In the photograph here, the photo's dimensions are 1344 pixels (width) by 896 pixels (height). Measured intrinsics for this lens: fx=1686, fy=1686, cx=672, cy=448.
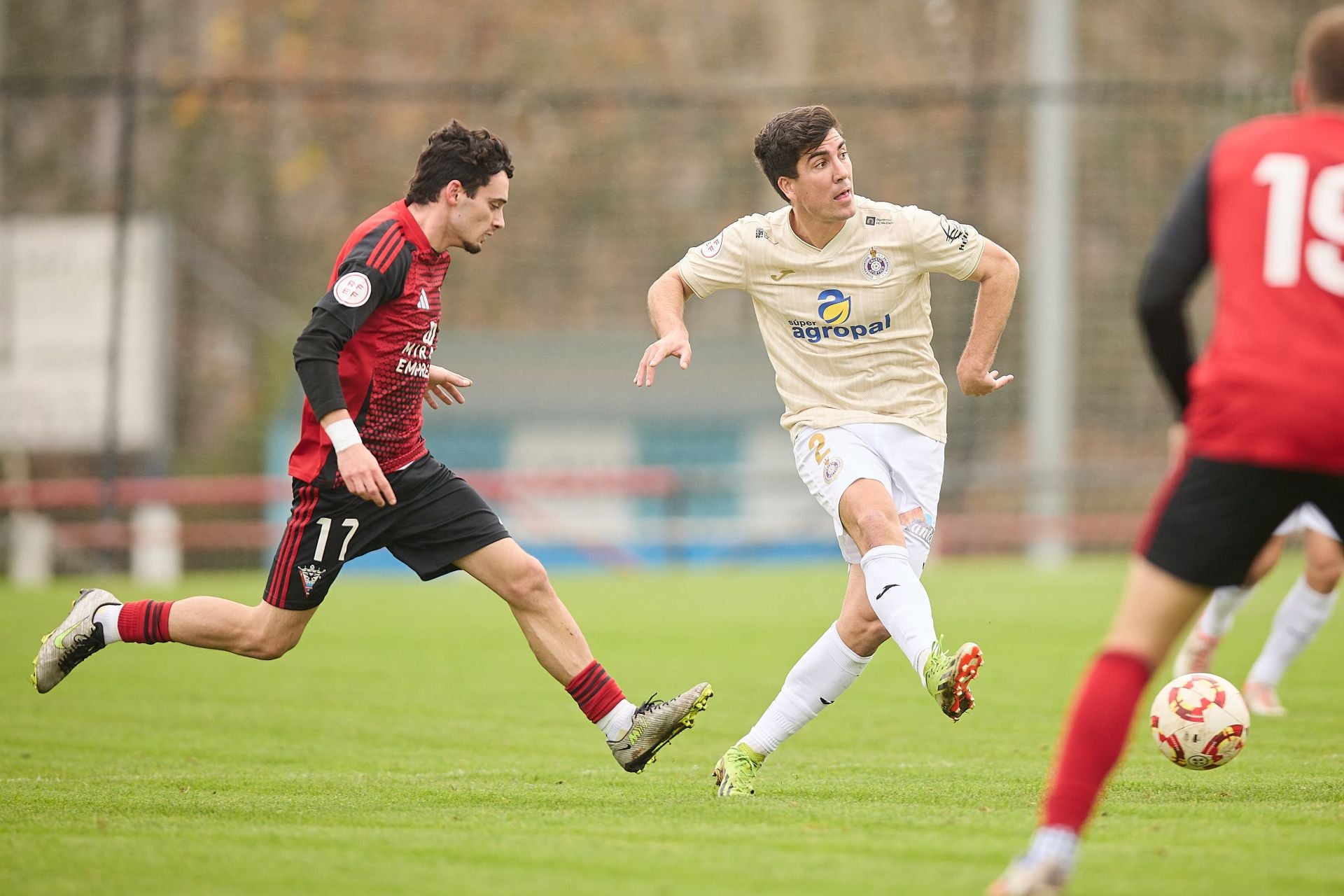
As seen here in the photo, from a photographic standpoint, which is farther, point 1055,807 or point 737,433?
point 737,433

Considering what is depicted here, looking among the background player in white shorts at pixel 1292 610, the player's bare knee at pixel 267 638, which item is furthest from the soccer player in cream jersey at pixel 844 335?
the background player in white shorts at pixel 1292 610

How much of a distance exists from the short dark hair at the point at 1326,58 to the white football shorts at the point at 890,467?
228 cm

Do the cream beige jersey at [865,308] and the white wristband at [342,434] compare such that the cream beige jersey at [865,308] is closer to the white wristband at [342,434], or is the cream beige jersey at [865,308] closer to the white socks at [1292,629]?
the white wristband at [342,434]

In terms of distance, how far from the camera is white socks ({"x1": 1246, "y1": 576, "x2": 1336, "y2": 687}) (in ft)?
27.1

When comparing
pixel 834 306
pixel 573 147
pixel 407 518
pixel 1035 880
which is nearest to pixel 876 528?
pixel 834 306

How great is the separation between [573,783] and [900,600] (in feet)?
5.08

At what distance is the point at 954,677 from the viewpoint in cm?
501

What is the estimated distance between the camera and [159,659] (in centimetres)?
1148

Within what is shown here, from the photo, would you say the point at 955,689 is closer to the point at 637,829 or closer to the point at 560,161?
the point at 637,829

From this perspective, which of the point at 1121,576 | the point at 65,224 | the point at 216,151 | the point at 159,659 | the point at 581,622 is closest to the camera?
the point at 159,659

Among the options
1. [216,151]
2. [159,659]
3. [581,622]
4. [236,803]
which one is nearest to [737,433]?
[216,151]

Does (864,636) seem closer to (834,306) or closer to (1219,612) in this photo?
(834,306)

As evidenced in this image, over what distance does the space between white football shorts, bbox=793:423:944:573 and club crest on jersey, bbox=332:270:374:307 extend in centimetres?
166

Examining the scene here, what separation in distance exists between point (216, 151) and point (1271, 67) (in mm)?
20884
